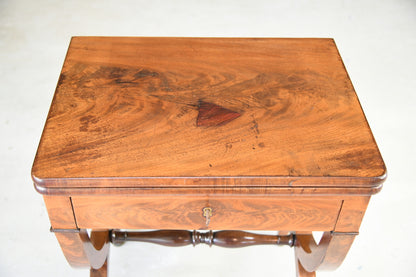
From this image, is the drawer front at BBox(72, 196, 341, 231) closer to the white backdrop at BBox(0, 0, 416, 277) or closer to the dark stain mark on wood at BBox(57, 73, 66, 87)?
the dark stain mark on wood at BBox(57, 73, 66, 87)

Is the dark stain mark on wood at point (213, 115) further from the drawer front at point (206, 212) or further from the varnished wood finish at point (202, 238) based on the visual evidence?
the varnished wood finish at point (202, 238)

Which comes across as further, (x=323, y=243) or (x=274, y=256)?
(x=274, y=256)

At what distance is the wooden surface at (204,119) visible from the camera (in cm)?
104

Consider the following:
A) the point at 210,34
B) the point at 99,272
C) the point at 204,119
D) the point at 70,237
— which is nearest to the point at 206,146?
the point at 204,119

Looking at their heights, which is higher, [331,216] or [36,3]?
[331,216]

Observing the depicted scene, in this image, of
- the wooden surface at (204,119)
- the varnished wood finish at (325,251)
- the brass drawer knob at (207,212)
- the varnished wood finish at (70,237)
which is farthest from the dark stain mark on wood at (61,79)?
the varnished wood finish at (325,251)

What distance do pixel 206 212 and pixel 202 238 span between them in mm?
450

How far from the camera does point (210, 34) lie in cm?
268
